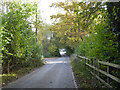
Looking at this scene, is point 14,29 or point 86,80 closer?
point 86,80

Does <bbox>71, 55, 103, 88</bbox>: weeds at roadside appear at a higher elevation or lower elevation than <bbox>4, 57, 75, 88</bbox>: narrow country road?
higher

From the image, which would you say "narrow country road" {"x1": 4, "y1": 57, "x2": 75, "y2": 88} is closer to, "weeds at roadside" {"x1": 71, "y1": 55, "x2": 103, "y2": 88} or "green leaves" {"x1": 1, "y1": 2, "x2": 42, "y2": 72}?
"weeds at roadside" {"x1": 71, "y1": 55, "x2": 103, "y2": 88}

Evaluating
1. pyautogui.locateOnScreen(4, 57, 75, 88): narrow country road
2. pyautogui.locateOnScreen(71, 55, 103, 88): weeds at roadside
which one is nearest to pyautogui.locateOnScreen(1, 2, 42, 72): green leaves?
pyautogui.locateOnScreen(4, 57, 75, 88): narrow country road

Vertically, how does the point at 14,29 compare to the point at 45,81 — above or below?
above

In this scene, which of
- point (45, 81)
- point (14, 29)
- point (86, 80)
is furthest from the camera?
point (14, 29)

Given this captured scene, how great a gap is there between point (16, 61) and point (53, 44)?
48308 millimetres

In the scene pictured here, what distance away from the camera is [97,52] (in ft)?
21.0

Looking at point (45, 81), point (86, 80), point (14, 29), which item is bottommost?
point (45, 81)

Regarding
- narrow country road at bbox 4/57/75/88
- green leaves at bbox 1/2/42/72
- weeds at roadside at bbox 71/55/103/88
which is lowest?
narrow country road at bbox 4/57/75/88

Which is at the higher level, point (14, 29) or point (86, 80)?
point (14, 29)

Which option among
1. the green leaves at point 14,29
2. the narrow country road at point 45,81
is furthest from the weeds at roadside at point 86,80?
the green leaves at point 14,29

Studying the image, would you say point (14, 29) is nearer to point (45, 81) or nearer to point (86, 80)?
point (45, 81)

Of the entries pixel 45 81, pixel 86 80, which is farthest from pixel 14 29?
pixel 86 80

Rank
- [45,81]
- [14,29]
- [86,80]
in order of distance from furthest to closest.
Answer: [14,29] < [45,81] < [86,80]
